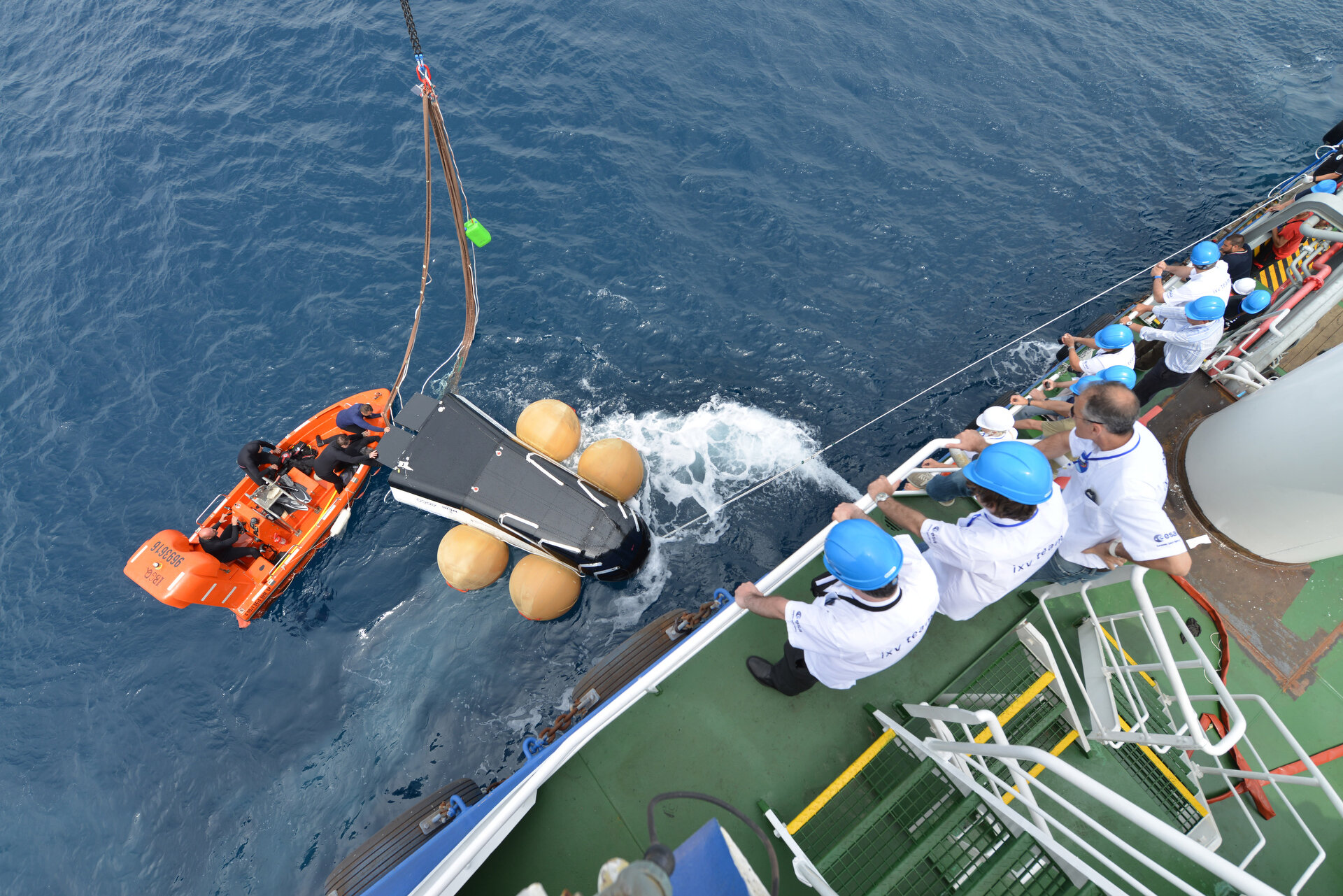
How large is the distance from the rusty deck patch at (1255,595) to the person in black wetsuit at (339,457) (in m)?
12.7

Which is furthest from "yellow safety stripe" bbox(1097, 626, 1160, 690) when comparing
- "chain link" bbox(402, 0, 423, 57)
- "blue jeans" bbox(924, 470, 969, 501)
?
"chain link" bbox(402, 0, 423, 57)

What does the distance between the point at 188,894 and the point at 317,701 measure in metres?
2.98

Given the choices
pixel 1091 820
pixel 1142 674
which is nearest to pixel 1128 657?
pixel 1142 674

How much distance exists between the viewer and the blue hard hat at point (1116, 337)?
25.0 ft

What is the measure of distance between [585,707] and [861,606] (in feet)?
15.1

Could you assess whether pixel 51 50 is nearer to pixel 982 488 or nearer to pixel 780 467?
pixel 780 467

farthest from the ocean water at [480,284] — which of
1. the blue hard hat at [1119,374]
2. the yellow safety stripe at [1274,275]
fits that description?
the blue hard hat at [1119,374]

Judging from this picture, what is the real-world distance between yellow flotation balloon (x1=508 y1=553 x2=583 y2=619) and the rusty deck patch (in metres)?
8.28

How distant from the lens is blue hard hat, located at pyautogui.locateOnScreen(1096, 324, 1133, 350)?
7.63 m

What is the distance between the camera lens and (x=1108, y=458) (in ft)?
15.4

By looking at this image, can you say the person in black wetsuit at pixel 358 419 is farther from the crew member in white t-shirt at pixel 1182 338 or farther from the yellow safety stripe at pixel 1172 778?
the crew member in white t-shirt at pixel 1182 338

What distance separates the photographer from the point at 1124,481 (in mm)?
4613

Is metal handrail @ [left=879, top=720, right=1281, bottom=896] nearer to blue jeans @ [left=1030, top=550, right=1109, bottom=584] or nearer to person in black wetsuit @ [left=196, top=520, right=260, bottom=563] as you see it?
blue jeans @ [left=1030, top=550, right=1109, bottom=584]

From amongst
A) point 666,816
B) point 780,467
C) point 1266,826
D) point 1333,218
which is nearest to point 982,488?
point 666,816
